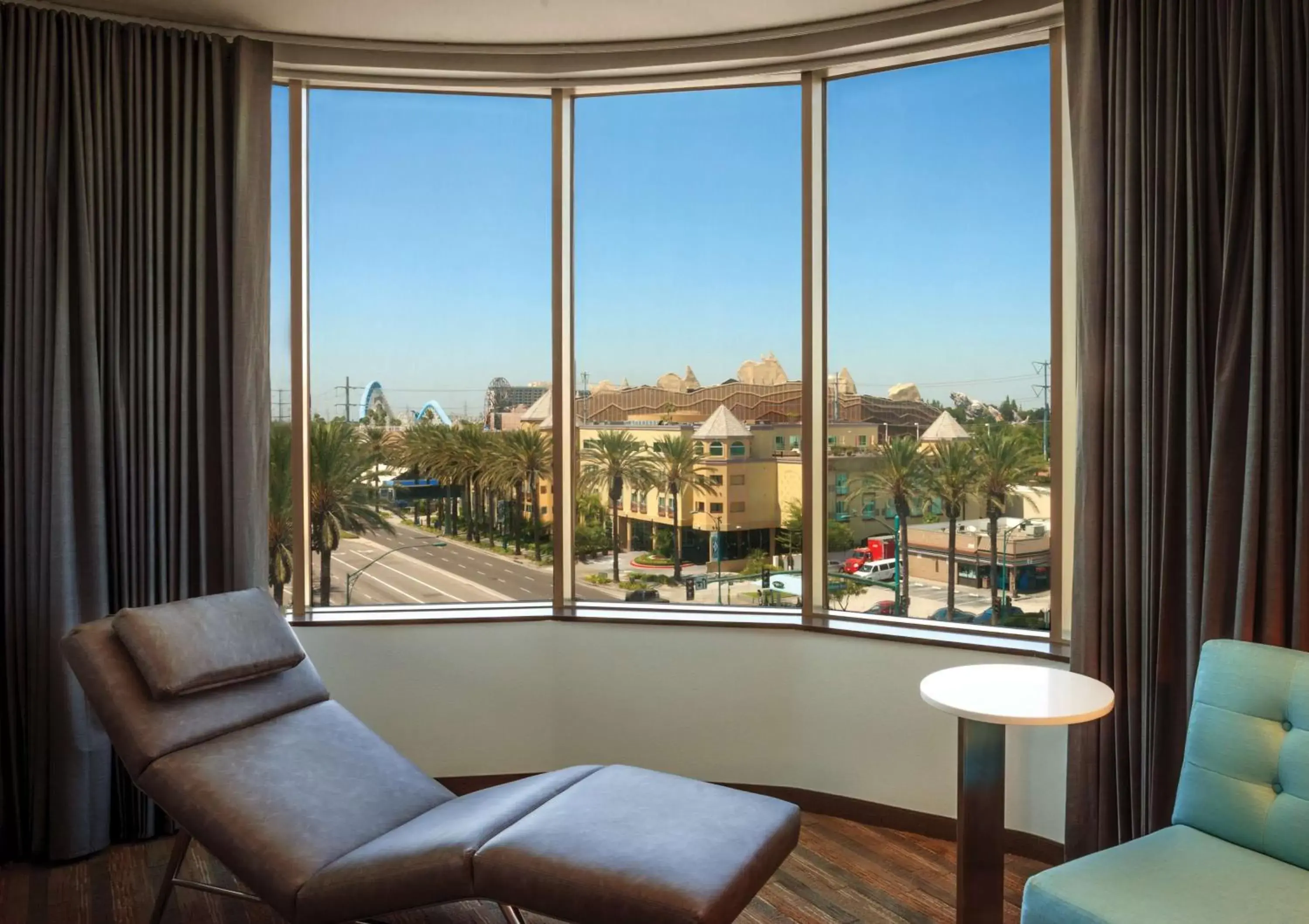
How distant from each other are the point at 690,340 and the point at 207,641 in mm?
1868

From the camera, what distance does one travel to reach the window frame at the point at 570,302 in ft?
10.9

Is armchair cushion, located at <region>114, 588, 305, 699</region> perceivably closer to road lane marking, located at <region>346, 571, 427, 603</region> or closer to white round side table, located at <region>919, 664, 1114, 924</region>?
road lane marking, located at <region>346, 571, 427, 603</region>

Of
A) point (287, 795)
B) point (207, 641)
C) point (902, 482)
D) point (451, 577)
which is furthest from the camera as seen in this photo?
point (451, 577)

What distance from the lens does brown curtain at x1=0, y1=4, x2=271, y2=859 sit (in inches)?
114

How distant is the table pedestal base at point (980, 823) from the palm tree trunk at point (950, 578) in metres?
0.94

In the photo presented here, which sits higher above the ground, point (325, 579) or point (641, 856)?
point (325, 579)

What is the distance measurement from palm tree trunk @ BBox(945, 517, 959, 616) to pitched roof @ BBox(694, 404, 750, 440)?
798 mm

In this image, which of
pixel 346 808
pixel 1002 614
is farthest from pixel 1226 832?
pixel 346 808

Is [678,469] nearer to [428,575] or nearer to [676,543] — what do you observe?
[676,543]

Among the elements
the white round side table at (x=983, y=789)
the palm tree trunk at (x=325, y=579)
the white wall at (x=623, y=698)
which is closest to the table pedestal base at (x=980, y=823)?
the white round side table at (x=983, y=789)

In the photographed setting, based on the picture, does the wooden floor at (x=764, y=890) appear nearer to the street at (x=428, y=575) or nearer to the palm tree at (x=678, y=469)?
the street at (x=428, y=575)

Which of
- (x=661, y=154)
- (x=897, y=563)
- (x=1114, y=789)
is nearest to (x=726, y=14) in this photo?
(x=661, y=154)

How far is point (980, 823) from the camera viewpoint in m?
2.28

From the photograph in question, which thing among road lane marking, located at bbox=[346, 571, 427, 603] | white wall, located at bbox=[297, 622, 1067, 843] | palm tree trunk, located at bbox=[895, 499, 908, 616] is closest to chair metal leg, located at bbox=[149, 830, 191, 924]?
white wall, located at bbox=[297, 622, 1067, 843]
